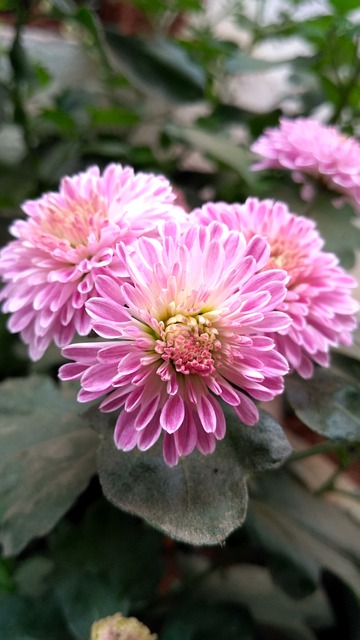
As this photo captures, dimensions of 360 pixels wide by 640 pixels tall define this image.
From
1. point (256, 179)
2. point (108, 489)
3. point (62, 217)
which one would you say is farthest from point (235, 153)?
point (108, 489)

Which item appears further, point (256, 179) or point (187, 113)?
point (187, 113)

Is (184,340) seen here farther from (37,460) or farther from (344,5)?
(344,5)

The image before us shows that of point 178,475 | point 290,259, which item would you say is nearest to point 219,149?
point 290,259

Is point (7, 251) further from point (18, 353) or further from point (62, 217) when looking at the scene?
point (18, 353)

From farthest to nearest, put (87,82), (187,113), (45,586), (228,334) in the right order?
1. (187,113)
2. (87,82)
3. (45,586)
4. (228,334)

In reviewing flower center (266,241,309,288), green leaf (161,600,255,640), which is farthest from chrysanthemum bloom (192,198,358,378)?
green leaf (161,600,255,640)

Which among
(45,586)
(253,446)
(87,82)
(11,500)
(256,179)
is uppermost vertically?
(87,82)
